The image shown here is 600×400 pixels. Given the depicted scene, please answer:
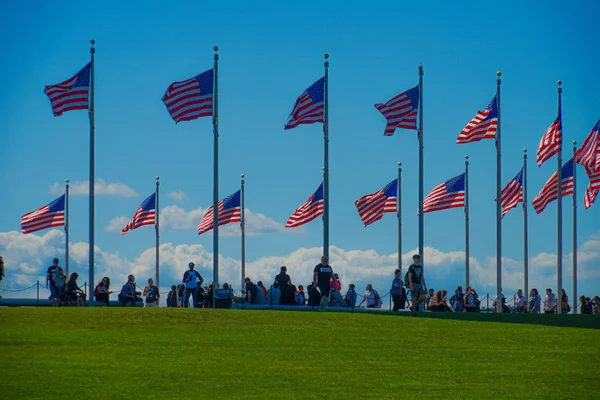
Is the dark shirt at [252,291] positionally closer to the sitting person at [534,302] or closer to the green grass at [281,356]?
the green grass at [281,356]

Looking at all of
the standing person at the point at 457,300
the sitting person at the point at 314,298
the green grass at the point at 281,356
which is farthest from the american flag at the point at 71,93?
the standing person at the point at 457,300

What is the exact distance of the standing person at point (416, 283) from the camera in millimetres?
32906

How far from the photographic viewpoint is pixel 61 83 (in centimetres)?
4266

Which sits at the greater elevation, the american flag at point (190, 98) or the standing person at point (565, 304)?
the american flag at point (190, 98)

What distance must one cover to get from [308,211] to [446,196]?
566 centimetres

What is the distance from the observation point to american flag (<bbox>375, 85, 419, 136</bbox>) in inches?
1736

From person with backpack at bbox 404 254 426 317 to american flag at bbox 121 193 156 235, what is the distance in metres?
21.4

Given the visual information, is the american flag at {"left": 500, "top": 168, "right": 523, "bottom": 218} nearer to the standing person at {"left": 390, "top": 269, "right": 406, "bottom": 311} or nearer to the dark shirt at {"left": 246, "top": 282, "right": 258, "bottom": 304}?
the standing person at {"left": 390, "top": 269, "right": 406, "bottom": 311}

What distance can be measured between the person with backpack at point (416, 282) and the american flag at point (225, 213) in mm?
18005

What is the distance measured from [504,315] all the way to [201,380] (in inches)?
593

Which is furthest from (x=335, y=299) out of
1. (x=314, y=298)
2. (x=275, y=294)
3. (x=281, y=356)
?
(x=281, y=356)

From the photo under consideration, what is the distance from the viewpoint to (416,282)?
33.1 meters

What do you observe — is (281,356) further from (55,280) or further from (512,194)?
(512,194)

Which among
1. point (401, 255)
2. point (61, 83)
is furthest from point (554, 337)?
point (401, 255)
